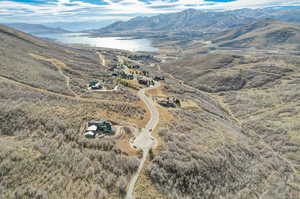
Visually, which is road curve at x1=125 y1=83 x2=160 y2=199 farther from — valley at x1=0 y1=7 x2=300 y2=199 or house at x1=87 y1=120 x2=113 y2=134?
house at x1=87 y1=120 x2=113 y2=134

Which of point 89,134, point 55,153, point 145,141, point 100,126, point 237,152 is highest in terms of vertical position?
point 55,153

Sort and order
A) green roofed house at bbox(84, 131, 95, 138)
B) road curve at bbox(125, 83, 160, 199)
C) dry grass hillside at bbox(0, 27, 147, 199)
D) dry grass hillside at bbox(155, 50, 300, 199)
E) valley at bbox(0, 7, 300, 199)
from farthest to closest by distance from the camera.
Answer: green roofed house at bbox(84, 131, 95, 138)
dry grass hillside at bbox(155, 50, 300, 199)
road curve at bbox(125, 83, 160, 199)
valley at bbox(0, 7, 300, 199)
dry grass hillside at bbox(0, 27, 147, 199)

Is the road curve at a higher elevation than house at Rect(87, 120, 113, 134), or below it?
below

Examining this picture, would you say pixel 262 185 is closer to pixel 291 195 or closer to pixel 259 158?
pixel 291 195

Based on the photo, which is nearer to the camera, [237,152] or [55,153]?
[55,153]

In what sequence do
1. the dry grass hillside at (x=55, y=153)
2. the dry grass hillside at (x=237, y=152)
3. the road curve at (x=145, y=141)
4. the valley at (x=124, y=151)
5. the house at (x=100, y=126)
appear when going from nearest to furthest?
the dry grass hillside at (x=55, y=153)
the valley at (x=124, y=151)
the road curve at (x=145, y=141)
the dry grass hillside at (x=237, y=152)
the house at (x=100, y=126)

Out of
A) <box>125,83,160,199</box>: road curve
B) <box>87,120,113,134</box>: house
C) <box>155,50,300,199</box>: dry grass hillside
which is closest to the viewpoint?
<box>125,83,160,199</box>: road curve

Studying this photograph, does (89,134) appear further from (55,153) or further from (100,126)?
(55,153)

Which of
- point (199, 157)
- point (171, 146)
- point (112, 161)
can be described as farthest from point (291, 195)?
point (112, 161)

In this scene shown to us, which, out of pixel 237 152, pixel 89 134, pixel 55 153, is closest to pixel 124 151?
pixel 89 134

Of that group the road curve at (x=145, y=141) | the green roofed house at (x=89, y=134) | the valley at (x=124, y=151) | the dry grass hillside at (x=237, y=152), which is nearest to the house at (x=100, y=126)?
the valley at (x=124, y=151)

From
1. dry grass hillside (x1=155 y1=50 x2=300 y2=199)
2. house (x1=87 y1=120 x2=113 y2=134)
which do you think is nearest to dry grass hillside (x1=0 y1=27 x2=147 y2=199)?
house (x1=87 y1=120 x2=113 y2=134)

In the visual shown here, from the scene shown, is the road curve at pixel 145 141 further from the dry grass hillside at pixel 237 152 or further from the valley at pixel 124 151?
the dry grass hillside at pixel 237 152
